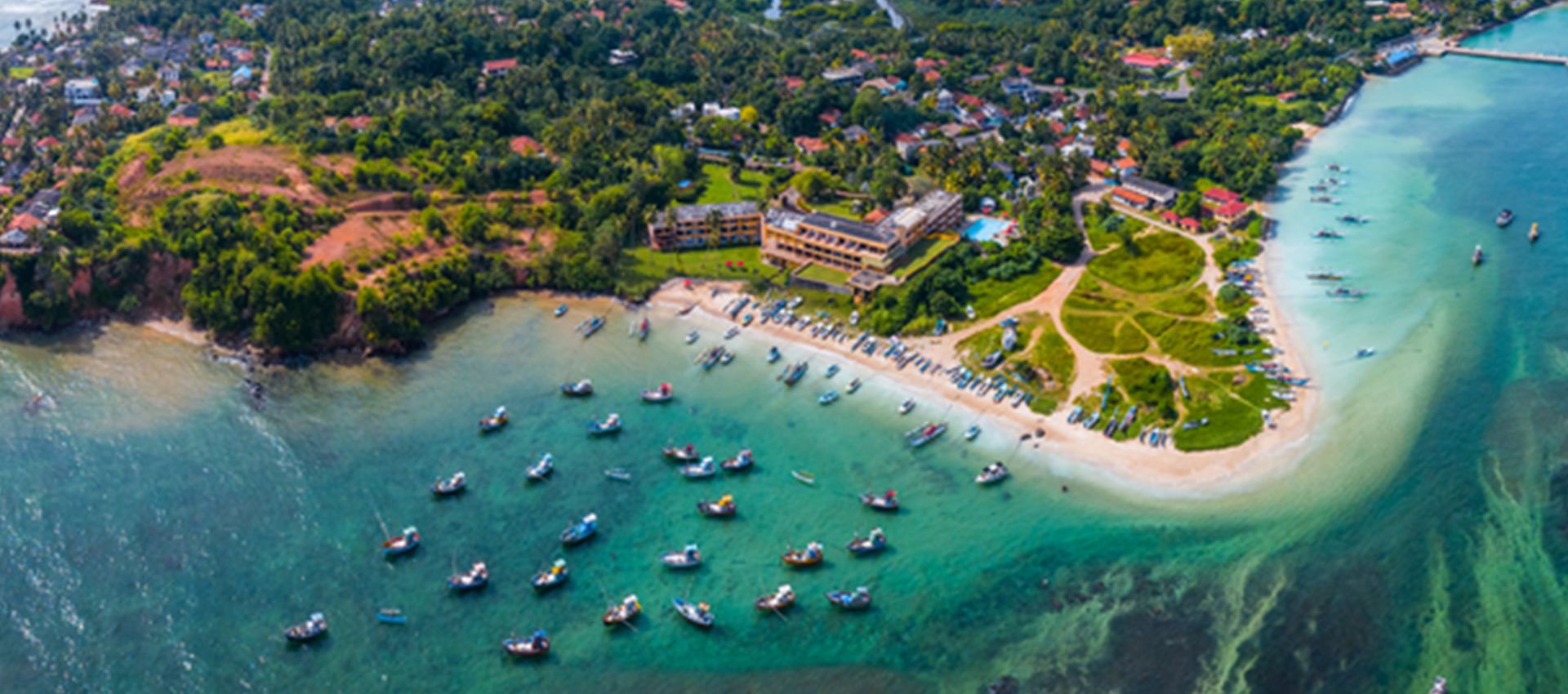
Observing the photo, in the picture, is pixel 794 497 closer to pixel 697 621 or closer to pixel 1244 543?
pixel 697 621

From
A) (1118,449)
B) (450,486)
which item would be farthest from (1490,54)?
(450,486)

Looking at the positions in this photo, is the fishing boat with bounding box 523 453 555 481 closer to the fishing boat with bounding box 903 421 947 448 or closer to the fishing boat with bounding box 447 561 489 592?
the fishing boat with bounding box 447 561 489 592

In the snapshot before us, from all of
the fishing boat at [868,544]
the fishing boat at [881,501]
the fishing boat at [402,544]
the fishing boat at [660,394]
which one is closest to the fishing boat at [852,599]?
the fishing boat at [868,544]

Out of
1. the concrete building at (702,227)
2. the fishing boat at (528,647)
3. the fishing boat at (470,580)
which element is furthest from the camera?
the concrete building at (702,227)

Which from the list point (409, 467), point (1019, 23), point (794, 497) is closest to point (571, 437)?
point (409, 467)

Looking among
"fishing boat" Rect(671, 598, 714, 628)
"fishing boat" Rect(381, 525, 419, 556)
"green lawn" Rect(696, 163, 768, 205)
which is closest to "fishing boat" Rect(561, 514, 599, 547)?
"fishing boat" Rect(671, 598, 714, 628)

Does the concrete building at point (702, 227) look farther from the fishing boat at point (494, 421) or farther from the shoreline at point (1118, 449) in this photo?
the fishing boat at point (494, 421)
